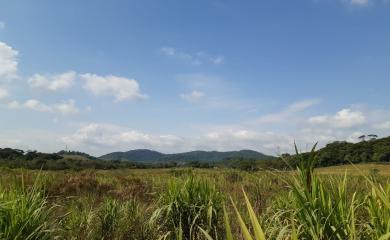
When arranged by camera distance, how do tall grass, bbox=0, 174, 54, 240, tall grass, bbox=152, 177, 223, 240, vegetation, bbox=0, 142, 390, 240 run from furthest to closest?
tall grass, bbox=152, 177, 223, 240
tall grass, bbox=0, 174, 54, 240
vegetation, bbox=0, 142, 390, 240

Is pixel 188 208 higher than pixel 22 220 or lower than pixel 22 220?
higher

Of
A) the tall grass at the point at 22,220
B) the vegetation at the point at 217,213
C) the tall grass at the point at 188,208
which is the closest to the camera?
the vegetation at the point at 217,213

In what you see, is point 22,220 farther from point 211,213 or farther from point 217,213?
point 217,213

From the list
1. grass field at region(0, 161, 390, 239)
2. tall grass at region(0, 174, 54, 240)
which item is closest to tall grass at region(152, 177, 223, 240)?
grass field at region(0, 161, 390, 239)

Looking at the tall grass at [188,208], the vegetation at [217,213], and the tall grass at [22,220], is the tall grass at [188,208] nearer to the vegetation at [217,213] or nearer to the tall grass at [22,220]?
the vegetation at [217,213]

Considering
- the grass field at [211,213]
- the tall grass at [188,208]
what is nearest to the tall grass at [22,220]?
the grass field at [211,213]

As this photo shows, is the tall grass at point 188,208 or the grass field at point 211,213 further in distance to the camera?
the tall grass at point 188,208

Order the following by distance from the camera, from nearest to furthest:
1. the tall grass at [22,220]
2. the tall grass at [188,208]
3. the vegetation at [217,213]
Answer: the vegetation at [217,213]
the tall grass at [22,220]
the tall grass at [188,208]

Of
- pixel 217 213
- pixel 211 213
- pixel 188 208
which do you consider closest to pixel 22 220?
pixel 211 213

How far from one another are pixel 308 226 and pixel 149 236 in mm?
3759

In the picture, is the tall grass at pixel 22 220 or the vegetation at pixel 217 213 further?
the tall grass at pixel 22 220

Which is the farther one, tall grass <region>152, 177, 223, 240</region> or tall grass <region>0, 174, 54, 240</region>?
tall grass <region>152, 177, 223, 240</region>

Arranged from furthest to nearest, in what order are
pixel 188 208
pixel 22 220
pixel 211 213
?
pixel 188 208 < pixel 211 213 < pixel 22 220

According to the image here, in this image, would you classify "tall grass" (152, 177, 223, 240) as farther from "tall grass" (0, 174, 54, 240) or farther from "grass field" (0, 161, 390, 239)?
"tall grass" (0, 174, 54, 240)
